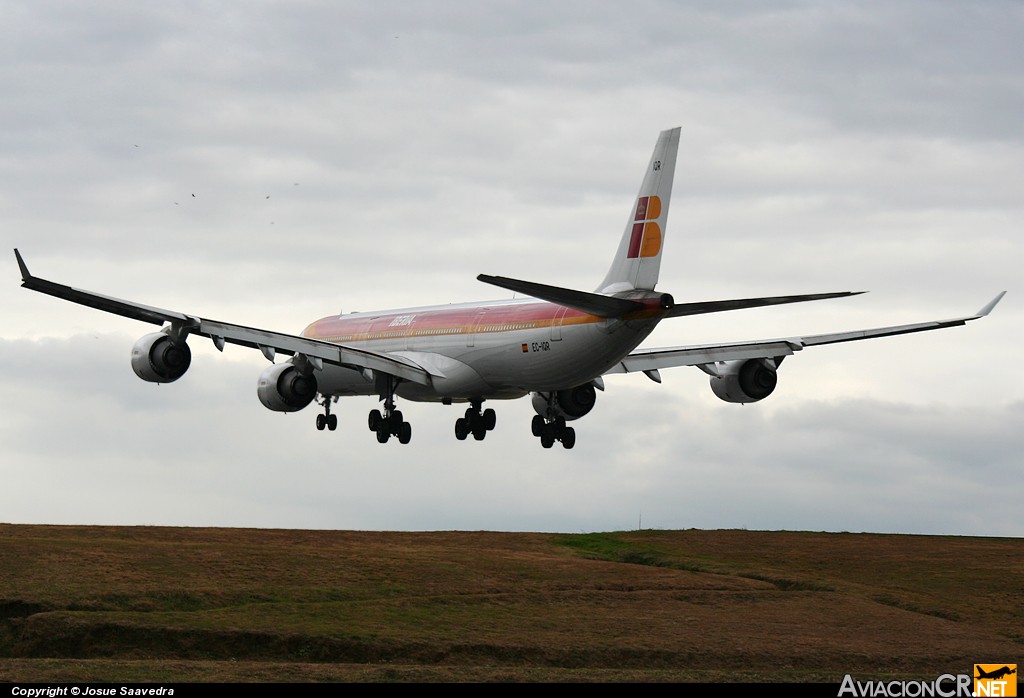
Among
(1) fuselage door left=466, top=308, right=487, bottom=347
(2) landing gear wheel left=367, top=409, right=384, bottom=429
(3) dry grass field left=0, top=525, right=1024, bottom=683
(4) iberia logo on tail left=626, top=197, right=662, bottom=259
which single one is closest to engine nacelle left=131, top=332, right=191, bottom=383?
(3) dry grass field left=0, top=525, right=1024, bottom=683

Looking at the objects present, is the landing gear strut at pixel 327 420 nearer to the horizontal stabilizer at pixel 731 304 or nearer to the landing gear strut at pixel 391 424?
the landing gear strut at pixel 391 424

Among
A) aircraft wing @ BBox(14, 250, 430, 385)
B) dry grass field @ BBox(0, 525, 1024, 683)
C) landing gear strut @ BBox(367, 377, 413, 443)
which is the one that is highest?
aircraft wing @ BBox(14, 250, 430, 385)

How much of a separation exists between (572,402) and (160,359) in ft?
55.3

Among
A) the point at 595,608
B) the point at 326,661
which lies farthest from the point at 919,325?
the point at 326,661

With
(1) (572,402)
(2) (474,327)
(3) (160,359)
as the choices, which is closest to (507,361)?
(2) (474,327)

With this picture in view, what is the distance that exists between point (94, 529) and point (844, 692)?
3351 cm

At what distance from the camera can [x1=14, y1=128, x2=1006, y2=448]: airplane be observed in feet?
150

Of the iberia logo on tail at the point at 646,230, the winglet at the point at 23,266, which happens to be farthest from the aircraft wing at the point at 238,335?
the iberia logo on tail at the point at 646,230

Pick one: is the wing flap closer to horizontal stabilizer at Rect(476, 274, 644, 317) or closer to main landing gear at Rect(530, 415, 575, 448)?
main landing gear at Rect(530, 415, 575, 448)

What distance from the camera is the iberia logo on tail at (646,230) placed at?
152 feet

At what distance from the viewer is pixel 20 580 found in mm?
42875

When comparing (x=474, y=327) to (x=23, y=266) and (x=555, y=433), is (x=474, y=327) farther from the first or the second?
(x=23, y=266)

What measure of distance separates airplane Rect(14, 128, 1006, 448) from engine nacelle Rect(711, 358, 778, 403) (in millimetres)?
47

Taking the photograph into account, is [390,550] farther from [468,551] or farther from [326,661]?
[326,661]
